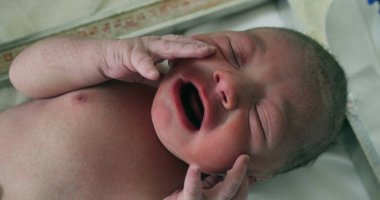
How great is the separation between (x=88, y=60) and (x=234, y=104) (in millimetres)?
333

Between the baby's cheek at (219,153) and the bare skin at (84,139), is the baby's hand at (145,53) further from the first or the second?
the baby's cheek at (219,153)

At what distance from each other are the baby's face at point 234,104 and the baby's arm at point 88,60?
0.11 feet

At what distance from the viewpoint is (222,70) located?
2.54 ft

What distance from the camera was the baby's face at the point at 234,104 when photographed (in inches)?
29.8

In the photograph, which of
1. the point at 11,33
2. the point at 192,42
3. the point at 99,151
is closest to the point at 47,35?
the point at 11,33

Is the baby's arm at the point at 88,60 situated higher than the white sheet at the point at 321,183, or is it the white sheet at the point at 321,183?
the baby's arm at the point at 88,60

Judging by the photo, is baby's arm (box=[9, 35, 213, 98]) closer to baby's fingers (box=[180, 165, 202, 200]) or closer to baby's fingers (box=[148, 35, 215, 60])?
baby's fingers (box=[148, 35, 215, 60])

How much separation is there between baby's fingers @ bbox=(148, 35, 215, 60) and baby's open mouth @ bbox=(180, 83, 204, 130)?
53 millimetres

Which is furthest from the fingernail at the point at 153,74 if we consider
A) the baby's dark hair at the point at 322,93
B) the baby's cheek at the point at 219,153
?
the baby's dark hair at the point at 322,93

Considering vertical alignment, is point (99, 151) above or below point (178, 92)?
below

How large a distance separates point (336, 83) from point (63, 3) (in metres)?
0.75

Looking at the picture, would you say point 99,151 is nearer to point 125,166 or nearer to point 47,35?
point 125,166

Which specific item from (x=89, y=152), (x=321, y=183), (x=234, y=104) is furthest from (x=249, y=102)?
(x=321, y=183)

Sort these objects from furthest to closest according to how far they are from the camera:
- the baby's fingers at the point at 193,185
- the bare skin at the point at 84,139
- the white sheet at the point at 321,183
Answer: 1. the white sheet at the point at 321,183
2. the bare skin at the point at 84,139
3. the baby's fingers at the point at 193,185
